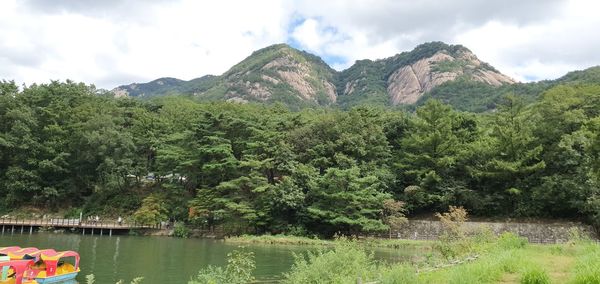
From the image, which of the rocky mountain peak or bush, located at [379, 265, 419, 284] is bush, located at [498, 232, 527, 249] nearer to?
bush, located at [379, 265, 419, 284]

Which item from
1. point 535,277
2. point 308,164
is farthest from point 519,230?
point 535,277

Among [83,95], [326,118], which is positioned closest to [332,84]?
[83,95]

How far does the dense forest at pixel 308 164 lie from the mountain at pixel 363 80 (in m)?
52.8

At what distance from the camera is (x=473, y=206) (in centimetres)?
3309

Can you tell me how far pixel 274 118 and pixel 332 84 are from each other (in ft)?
348

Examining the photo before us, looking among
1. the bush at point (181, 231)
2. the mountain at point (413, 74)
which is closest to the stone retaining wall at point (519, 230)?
the bush at point (181, 231)

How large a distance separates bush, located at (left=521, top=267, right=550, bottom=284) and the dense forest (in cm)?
2080

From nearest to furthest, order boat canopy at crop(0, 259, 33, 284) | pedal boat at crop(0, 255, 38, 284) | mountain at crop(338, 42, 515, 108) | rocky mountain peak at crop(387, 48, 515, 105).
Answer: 1. pedal boat at crop(0, 255, 38, 284)
2. boat canopy at crop(0, 259, 33, 284)
3. rocky mountain peak at crop(387, 48, 515, 105)
4. mountain at crop(338, 42, 515, 108)

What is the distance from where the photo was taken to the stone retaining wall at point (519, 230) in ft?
97.2

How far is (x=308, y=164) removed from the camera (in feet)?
115

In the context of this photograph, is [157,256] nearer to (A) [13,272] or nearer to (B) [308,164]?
(A) [13,272]

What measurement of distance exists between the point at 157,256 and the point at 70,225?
18.2 metres

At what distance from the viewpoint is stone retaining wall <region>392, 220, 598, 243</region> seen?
29641 millimetres

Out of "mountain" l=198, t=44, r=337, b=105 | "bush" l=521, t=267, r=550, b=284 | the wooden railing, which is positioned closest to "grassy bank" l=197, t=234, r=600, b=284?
"bush" l=521, t=267, r=550, b=284
